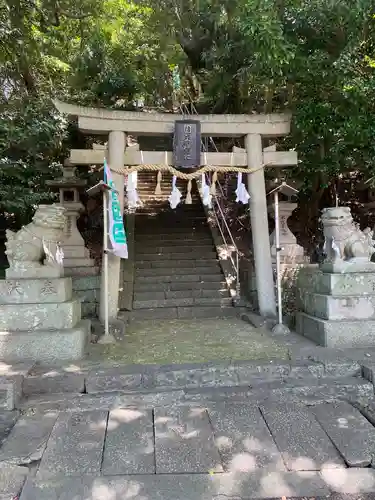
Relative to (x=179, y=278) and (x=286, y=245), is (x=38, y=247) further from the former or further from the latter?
(x=286, y=245)

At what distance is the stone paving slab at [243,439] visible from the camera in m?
2.75

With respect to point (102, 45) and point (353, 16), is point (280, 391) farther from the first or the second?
point (102, 45)

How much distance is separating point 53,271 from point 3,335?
94 cm

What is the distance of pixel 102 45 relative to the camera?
11406mm

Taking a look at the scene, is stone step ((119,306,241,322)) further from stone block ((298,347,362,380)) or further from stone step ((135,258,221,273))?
stone block ((298,347,362,380))

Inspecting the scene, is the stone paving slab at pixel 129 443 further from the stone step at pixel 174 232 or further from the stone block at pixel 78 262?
the stone step at pixel 174 232

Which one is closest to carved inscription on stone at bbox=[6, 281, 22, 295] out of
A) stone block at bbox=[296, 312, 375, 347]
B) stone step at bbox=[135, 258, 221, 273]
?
stone block at bbox=[296, 312, 375, 347]

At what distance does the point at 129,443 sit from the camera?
2.98 metres

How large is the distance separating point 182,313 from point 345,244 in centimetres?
365

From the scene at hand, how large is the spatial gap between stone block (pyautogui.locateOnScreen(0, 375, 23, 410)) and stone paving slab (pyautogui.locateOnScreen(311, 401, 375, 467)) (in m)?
2.80

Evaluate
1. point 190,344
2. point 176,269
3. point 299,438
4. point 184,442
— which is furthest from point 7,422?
point 176,269

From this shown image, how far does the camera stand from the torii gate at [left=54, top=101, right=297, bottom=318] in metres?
6.54

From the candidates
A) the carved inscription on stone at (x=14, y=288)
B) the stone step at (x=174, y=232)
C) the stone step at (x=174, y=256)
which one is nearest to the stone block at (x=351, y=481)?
the carved inscription on stone at (x=14, y=288)

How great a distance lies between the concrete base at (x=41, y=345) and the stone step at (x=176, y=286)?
12.6 ft
